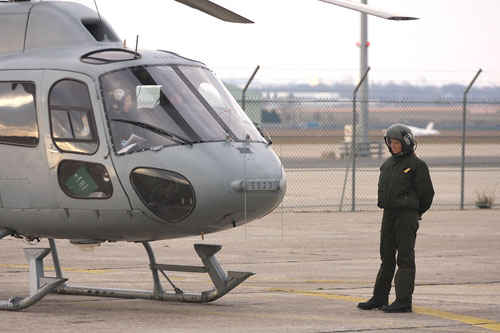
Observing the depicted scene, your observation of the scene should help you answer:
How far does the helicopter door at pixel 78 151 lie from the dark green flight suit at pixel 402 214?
9.04 feet

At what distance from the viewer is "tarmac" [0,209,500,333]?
32.5 ft

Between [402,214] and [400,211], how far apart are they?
0.04m

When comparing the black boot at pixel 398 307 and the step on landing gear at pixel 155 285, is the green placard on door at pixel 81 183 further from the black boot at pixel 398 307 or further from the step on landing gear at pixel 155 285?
the black boot at pixel 398 307

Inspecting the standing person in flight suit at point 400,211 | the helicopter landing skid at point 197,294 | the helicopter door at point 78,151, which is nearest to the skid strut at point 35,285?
the helicopter door at point 78,151

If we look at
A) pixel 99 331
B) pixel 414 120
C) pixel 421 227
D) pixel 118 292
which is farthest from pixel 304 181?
pixel 414 120

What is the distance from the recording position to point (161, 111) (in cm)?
1005

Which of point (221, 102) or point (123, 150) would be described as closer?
point (123, 150)

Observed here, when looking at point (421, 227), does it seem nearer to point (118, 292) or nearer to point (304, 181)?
point (118, 292)

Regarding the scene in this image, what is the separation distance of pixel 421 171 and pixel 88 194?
339 cm

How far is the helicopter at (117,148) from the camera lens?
991 cm

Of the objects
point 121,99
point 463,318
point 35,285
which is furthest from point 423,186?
point 35,285

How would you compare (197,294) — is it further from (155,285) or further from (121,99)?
(121,99)

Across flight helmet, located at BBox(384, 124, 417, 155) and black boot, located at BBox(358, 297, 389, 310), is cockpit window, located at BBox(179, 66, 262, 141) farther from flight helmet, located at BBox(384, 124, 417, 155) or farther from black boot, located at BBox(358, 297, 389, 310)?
black boot, located at BBox(358, 297, 389, 310)

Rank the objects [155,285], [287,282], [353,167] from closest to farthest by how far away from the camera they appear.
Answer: [155,285], [287,282], [353,167]
